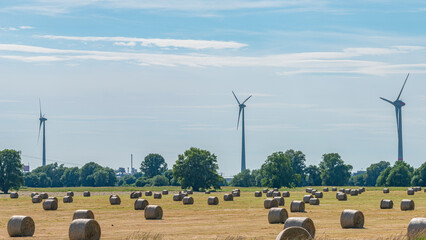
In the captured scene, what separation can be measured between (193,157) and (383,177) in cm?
5540

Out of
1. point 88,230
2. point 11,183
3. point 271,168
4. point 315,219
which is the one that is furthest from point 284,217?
point 271,168

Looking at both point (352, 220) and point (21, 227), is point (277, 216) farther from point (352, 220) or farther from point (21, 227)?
point (21, 227)

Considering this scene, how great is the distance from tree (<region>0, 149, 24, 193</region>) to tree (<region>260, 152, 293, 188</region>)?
182 ft

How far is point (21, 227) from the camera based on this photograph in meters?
39.4

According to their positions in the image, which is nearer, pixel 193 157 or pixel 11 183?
pixel 11 183

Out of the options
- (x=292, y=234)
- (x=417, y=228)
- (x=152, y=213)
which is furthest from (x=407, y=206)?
(x=292, y=234)

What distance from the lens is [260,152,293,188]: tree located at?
171125 mm

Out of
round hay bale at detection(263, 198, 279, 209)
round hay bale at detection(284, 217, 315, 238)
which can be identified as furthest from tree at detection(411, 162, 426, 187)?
round hay bale at detection(284, 217, 315, 238)

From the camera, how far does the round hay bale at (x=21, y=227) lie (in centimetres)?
3947

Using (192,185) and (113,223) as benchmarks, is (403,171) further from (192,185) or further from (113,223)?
(113,223)

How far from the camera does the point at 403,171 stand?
177m

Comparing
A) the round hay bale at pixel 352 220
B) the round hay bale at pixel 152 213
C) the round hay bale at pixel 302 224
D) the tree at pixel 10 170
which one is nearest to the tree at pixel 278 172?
the tree at pixel 10 170

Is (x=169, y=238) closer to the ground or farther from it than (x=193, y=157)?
closer to the ground

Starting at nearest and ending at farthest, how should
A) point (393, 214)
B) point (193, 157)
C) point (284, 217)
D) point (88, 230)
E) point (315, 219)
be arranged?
point (88, 230), point (284, 217), point (315, 219), point (393, 214), point (193, 157)
